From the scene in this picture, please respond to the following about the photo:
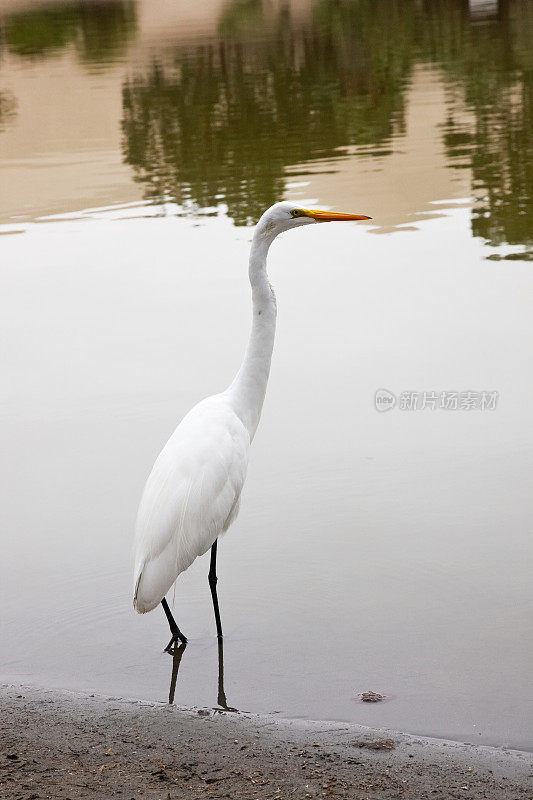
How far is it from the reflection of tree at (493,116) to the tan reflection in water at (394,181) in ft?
0.70

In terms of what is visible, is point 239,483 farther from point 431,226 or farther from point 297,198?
point 297,198

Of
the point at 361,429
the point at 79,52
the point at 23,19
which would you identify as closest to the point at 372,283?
the point at 361,429

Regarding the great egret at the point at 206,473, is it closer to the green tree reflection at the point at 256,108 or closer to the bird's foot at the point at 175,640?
the bird's foot at the point at 175,640

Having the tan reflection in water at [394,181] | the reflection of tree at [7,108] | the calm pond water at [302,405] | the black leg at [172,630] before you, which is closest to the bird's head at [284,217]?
the calm pond water at [302,405]

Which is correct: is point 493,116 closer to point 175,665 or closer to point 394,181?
point 394,181

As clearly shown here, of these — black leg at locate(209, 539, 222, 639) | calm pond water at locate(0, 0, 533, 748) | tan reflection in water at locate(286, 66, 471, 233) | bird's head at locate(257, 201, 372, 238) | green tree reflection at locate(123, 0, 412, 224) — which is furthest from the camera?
green tree reflection at locate(123, 0, 412, 224)

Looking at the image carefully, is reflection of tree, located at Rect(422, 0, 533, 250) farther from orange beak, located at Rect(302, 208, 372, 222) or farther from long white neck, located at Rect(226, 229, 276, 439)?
long white neck, located at Rect(226, 229, 276, 439)

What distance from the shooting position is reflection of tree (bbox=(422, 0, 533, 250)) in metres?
8.59

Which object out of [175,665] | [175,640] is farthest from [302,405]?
[175,665]

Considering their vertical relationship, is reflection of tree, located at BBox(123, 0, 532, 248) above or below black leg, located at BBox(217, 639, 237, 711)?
above

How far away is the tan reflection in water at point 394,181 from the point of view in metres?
9.16

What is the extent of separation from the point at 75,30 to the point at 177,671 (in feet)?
95.6

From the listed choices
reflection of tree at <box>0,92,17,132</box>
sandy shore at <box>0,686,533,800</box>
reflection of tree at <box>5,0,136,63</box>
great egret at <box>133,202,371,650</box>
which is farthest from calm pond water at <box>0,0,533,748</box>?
reflection of tree at <box>5,0,136,63</box>

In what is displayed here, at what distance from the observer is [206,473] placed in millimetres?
3803
